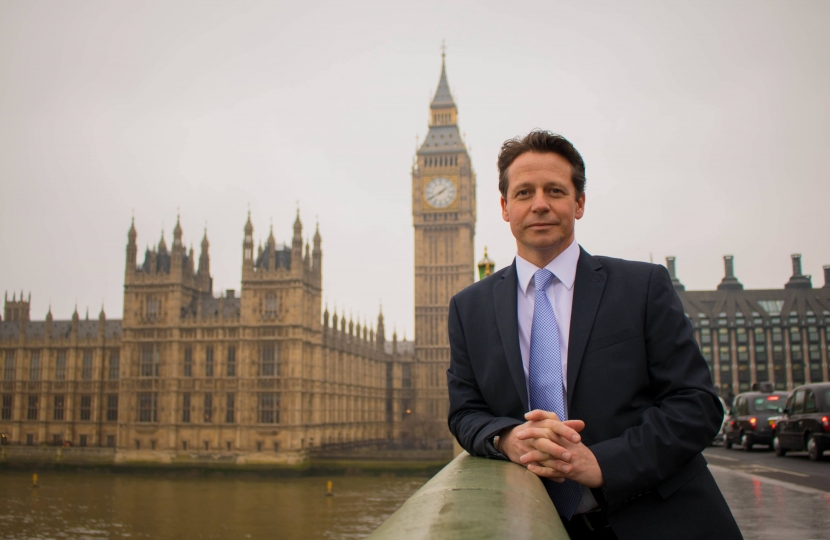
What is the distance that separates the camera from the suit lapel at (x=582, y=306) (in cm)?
254

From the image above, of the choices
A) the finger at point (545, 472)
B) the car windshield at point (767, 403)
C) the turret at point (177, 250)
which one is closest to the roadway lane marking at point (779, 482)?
the finger at point (545, 472)

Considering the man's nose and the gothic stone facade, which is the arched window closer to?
the gothic stone facade

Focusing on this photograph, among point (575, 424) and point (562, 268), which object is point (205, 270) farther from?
point (575, 424)

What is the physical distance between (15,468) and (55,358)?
369 inches

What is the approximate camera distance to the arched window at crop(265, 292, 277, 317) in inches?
1950

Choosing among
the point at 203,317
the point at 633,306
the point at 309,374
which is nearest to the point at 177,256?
the point at 203,317

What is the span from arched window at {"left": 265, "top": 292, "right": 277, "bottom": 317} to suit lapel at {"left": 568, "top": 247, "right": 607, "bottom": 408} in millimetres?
47764

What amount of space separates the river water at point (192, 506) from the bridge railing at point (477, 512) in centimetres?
2673

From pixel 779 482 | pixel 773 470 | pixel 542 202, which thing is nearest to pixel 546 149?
pixel 542 202

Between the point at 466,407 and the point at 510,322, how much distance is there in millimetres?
395

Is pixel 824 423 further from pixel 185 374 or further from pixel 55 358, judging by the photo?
pixel 55 358

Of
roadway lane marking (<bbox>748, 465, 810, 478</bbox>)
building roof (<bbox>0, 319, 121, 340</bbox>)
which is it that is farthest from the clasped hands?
building roof (<bbox>0, 319, 121, 340</bbox>)

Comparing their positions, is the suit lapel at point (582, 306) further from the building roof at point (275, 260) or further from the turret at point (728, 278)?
the turret at point (728, 278)

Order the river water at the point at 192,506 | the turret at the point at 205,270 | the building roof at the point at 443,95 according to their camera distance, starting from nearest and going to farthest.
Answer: the river water at the point at 192,506
the turret at the point at 205,270
the building roof at the point at 443,95
